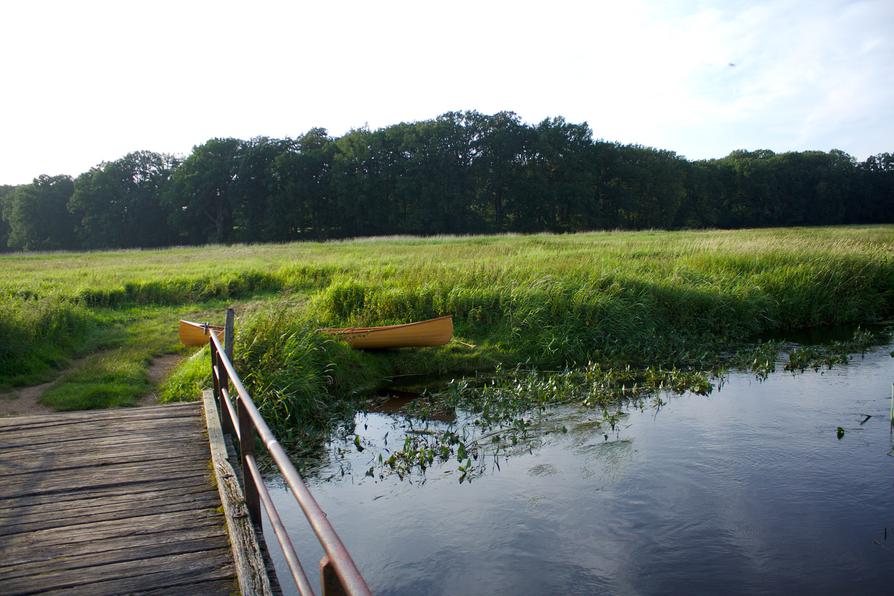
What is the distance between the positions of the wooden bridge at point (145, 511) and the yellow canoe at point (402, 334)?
5204 mm

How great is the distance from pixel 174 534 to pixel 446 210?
52.5 metres

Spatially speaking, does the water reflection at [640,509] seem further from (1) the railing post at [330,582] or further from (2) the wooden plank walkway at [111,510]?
(1) the railing post at [330,582]

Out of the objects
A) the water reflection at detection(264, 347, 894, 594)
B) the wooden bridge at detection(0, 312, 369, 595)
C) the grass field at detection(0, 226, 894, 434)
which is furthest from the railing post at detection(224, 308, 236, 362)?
the grass field at detection(0, 226, 894, 434)

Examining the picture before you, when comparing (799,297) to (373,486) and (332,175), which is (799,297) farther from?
(332,175)

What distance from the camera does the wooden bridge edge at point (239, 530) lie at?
3358 millimetres

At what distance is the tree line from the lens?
56594 millimetres

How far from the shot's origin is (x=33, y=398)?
9.08 meters

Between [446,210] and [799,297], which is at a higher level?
[446,210]

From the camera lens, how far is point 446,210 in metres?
55.7

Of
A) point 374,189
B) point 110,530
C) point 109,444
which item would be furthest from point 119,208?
point 110,530

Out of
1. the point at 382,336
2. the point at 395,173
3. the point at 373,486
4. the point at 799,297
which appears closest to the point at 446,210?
the point at 395,173

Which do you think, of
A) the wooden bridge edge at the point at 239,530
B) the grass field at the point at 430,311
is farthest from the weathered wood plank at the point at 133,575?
the grass field at the point at 430,311

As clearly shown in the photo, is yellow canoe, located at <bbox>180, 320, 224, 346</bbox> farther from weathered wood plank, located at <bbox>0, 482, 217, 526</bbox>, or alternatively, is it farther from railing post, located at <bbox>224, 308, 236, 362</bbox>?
weathered wood plank, located at <bbox>0, 482, 217, 526</bbox>

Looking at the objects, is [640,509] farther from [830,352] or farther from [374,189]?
[374,189]
